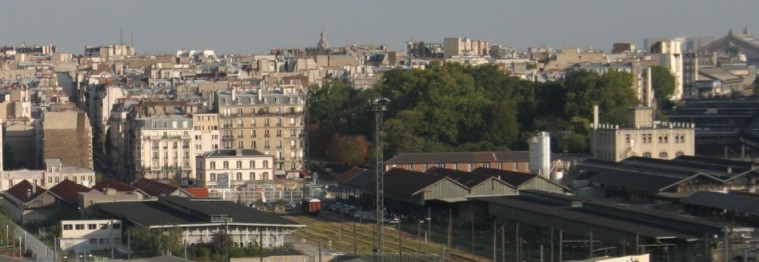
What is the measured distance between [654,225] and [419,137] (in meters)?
22.3

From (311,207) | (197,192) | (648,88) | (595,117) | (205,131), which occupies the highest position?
(648,88)

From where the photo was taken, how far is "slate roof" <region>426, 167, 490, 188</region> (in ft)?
125

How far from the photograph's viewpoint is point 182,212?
107 ft

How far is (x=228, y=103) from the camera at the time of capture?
1977 inches

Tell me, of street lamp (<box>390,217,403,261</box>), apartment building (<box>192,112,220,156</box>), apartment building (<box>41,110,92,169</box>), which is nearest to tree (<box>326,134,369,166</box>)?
apartment building (<box>192,112,220,156</box>)

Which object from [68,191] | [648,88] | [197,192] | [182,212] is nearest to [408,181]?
[197,192]

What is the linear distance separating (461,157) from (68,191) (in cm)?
1146

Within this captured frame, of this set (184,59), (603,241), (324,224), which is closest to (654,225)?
(603,241)

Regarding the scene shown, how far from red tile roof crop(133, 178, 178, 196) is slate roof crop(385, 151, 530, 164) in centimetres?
670

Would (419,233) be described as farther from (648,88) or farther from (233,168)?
(648,88)

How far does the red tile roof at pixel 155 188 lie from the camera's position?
39075mm

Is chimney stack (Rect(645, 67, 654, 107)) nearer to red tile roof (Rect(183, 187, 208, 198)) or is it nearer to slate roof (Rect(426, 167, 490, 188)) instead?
slate roof (Rect(426, 167, 490, 188))

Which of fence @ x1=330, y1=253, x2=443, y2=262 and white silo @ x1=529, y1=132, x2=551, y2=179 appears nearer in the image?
fence @ x1=330, y1=253, x2=443, y2=262

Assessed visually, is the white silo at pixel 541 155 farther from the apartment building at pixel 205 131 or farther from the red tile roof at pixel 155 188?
the apartment building at pixel 205 131
